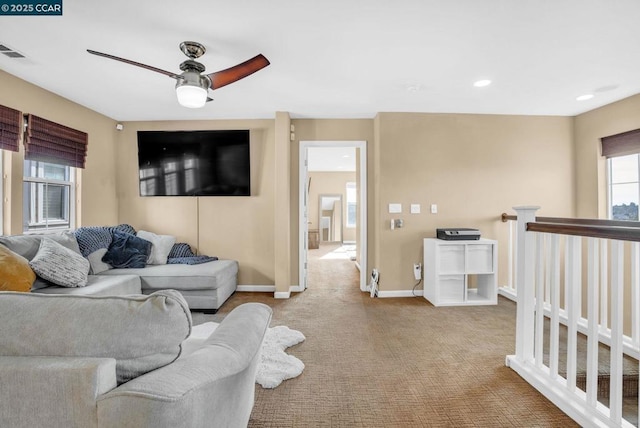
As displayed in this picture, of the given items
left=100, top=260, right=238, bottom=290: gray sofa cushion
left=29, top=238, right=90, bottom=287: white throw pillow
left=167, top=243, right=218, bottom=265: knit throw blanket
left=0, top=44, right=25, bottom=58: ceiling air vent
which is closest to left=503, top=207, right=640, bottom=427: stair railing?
left=100, top=260, right=238, bottom=290: gray sofa cushion

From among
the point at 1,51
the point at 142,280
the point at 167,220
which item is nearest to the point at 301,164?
the point at 167,220

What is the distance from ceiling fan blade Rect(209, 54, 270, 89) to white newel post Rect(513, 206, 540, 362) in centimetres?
216

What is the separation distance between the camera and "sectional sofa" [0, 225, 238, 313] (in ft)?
8.32

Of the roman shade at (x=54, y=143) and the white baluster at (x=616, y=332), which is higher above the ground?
the roman shade at (x=54, y=143)

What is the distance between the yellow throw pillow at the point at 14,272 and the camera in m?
2.16

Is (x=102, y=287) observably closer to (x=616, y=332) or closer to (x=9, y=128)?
(x=9, y=128)

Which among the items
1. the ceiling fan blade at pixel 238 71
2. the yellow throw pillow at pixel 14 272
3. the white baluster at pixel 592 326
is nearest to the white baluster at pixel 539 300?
the white baluster at pixel 592 326

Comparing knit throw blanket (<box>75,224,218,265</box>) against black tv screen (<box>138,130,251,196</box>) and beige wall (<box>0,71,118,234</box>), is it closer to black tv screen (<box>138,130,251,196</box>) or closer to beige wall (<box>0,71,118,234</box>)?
beige wall (<box>0,71,118,234</box>)

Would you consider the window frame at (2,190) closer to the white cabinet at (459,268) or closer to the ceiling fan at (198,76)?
the ceiling fan at (198,76)

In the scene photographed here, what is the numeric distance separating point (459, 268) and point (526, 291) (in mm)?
1499

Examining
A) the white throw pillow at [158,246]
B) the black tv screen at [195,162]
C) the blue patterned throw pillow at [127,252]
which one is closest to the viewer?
the blue patterned throw pillow at [127,252]

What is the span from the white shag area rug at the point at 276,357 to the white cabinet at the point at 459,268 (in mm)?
1891

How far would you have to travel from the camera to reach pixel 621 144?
350cm

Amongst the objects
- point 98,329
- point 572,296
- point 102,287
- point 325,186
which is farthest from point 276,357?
point 325,186
